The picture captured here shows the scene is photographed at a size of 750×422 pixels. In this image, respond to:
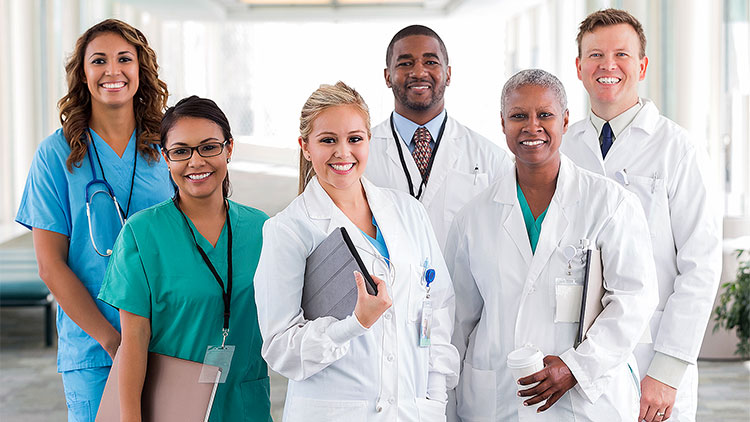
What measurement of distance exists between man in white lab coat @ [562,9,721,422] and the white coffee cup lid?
460 mm

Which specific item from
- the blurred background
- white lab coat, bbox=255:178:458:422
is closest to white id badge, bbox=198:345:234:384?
white lab coat, bbox=255:178:458:422

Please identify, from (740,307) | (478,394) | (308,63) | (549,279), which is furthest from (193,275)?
(308,63)

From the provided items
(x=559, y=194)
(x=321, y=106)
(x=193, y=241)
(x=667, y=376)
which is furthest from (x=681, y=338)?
(x=193, y=241)

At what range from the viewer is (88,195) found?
80.7 inches

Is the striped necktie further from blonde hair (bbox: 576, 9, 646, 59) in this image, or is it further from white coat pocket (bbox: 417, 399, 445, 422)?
white coat pocket (bbox: 417, 399, 445, 422)

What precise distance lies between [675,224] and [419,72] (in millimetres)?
891

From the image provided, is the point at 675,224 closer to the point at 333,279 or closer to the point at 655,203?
the point at 655,203

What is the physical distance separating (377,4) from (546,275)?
786 cm

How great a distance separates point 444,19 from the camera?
894 centimetres

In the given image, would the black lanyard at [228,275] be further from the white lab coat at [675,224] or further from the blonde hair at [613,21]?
the blonde hair at [613,21]

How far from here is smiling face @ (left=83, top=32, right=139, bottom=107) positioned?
208 centimetres

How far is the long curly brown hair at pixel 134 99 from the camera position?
2.10 meters

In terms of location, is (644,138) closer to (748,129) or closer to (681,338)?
(681,338)

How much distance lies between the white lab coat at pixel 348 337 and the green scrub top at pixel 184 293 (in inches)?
9.2
